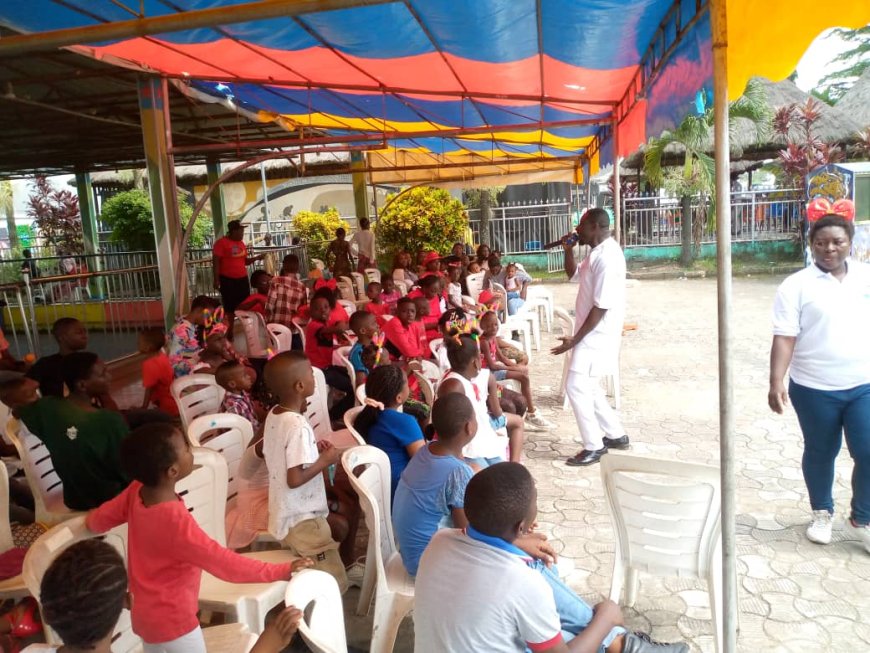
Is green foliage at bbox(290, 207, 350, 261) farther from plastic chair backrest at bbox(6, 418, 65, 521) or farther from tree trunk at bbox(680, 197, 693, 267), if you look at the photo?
plastic chair backrest at bbox(6, 418, 65, 521)

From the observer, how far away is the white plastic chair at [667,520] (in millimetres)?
2316

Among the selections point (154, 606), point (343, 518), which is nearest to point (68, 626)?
point (154, 606)

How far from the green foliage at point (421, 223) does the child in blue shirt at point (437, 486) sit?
1107 centimetres

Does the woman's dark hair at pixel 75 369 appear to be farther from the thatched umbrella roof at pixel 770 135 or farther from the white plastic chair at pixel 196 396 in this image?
the thatched umbrella roof at pixel 770 135

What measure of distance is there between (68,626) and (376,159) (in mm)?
12764

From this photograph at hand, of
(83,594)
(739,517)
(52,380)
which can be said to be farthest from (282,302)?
(83,594)

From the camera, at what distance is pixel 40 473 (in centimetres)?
313

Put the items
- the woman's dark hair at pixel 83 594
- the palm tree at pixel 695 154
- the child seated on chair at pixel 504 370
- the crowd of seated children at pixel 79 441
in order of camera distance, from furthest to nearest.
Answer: the palm tree at pixel 695 154 < the child seated on chair at pixel 504 370 < the crowd of seated children at pixel 79 441 < the woman's dark hair at pixel 83 594

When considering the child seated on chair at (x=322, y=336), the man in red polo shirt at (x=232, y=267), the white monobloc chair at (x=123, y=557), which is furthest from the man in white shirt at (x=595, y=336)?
the man in red polo shirt at (x=232, y=267)

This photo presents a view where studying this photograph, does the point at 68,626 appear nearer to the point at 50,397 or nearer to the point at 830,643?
the point at 50,397

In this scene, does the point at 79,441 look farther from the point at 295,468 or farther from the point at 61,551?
the point at 61,551

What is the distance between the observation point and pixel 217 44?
491cm

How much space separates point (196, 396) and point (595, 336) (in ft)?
8.85

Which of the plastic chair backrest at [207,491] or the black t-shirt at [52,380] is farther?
the black t-shirt at [52,380]
